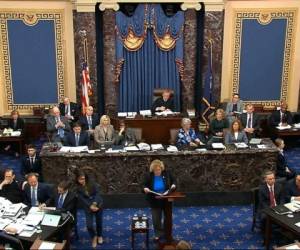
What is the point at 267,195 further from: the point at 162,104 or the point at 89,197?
the point at 162,104

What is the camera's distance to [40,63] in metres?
13.3

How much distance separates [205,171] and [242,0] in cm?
531

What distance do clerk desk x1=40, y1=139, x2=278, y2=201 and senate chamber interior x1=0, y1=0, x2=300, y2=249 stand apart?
0.8 inches

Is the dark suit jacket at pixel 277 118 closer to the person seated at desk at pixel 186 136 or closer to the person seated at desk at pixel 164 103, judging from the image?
the person seated at desk at pixel 164 103

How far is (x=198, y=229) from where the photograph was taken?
9234 millimetres

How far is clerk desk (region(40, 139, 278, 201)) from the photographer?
983 cm

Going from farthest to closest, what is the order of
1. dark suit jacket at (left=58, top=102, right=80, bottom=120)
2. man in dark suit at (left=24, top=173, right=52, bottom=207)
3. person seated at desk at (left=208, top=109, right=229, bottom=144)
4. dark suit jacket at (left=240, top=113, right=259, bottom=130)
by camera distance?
dark suit jacket at (left=58, top=102, right=80, bottom=120) → dark suit jacket at (left=240, top=113, right=259, bottom=130) → person seated at desk at (left=208, top=109, right=229, bottom=144) → man in dark suit at (left=24, top=173, right=52, bottom=207)

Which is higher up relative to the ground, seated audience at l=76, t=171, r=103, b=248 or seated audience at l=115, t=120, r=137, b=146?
seated audience at l=115, t=120, r=137, b=146

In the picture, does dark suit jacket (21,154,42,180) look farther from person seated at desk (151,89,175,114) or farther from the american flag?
person seated at desk (151,89,175,114)

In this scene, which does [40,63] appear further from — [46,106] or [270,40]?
[270,40]

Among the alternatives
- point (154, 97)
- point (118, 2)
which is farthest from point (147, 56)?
point (118, 2)

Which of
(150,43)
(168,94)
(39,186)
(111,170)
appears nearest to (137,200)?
(111,170)

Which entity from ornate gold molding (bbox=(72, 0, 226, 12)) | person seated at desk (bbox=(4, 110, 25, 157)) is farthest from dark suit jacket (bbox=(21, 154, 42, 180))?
ornate gold molding (bbox=(72, 0, 226, 12))

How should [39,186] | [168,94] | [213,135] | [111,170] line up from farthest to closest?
[168,94] → [213,135] → [111,170] → [39,186]
